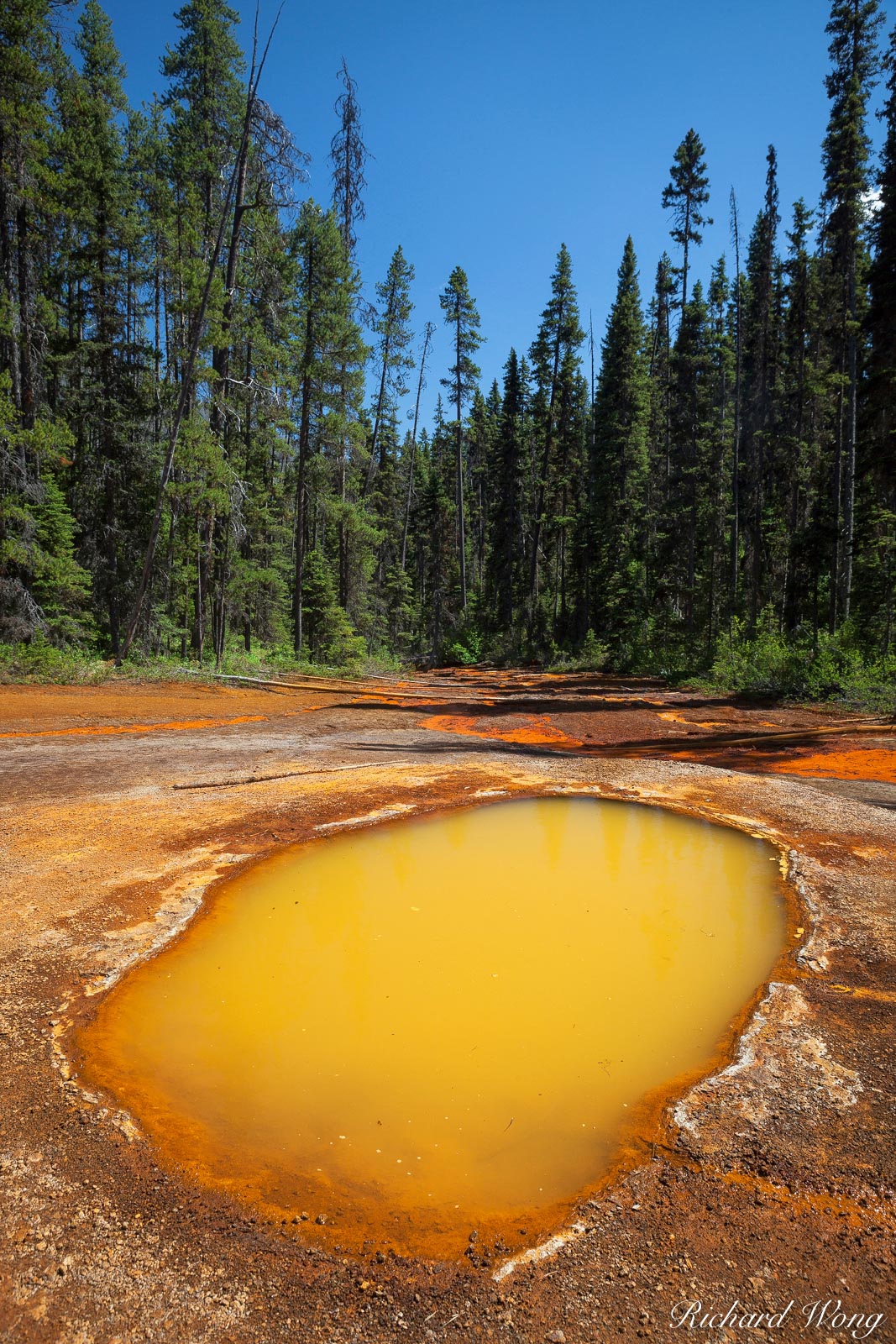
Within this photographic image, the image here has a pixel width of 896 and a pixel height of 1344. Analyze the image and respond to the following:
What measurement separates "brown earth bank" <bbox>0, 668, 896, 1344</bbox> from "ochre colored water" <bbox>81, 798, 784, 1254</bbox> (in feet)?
0.47

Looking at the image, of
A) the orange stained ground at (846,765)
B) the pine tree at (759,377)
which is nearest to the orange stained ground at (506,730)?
the orange stained ground at (846,765)

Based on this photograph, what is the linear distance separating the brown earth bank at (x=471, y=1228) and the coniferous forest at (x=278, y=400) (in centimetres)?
1313

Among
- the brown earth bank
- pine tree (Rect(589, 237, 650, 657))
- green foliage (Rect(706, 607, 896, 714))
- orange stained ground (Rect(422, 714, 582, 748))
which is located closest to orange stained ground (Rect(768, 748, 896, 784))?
the brown earth bank

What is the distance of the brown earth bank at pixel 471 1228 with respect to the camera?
168 centimetres

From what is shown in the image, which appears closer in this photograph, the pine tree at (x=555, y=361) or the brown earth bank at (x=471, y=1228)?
the brown earth bank at (x=471, y=1228)

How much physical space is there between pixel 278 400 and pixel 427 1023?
65.6 ft

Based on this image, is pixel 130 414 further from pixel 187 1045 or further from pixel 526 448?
pixel 526 448

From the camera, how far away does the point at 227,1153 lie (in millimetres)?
2301

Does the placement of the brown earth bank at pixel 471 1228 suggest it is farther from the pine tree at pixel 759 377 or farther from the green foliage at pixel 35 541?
the pine tree at pixel 759 377

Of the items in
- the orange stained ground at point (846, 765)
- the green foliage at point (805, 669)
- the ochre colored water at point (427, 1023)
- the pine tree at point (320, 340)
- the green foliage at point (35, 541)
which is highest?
the pine tree at point (320, 340)

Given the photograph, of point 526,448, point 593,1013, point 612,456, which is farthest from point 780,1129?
point 526,448

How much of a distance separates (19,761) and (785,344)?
120 feet

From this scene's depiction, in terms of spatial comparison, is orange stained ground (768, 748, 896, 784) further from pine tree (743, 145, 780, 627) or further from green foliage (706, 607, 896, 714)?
pine tree (743, 145, 780, 627)

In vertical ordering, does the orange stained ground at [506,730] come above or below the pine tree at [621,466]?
below
